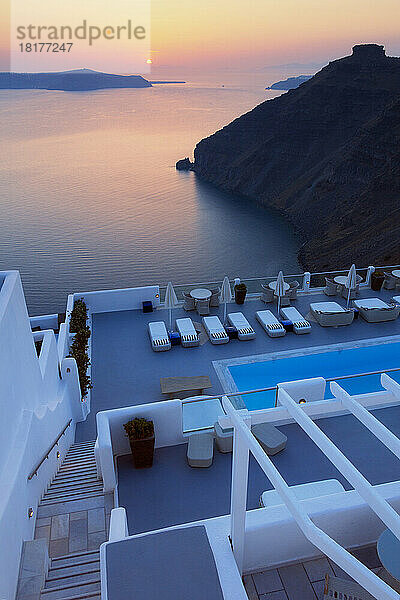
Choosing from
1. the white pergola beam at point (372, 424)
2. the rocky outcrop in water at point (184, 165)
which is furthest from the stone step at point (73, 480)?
the rocky outcrop in water at point (184, 165)

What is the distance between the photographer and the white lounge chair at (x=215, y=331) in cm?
1253

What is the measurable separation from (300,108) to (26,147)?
209 ft

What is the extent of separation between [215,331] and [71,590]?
878 cm

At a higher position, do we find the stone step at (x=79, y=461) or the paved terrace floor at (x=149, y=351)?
the paved terrace floor at (x=149, y=351)

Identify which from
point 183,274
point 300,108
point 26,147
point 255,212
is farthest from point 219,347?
point 26,147

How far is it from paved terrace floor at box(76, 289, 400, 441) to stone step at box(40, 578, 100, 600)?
210 inches

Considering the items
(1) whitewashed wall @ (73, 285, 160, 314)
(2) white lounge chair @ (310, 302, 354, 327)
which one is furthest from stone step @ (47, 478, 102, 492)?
(2) white lounge chair @ (310, 302, 354, 327)

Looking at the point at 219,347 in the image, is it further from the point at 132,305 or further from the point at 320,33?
the point at 320,33

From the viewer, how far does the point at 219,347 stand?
1252 cm

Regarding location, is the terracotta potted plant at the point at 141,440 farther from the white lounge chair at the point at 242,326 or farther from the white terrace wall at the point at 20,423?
the white lounge chair at the point at 242,326

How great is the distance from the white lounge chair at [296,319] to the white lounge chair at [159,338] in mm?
3734

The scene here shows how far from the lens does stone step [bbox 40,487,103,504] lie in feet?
20.3

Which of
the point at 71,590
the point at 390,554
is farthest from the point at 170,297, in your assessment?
the point at 390,554

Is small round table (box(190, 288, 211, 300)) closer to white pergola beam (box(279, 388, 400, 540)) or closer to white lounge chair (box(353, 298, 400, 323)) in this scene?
white lounge chair (box(353, 298, 400, 323))
